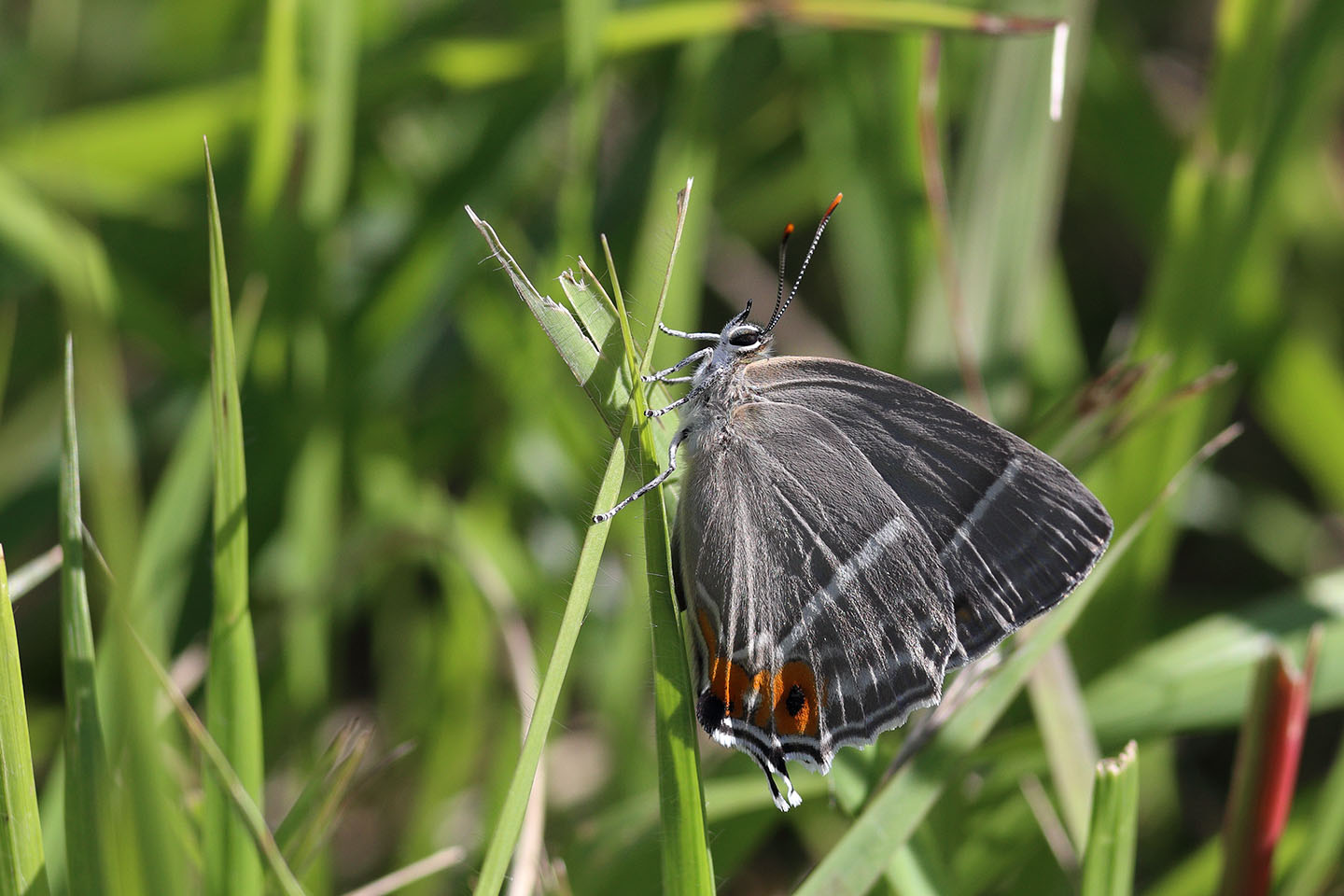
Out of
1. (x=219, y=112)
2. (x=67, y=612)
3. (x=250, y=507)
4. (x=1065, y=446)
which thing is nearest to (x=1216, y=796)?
(x=1065, y=446)

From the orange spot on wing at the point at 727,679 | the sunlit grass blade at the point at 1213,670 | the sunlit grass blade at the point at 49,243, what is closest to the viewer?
the orange spot on wing at the point at 727,679

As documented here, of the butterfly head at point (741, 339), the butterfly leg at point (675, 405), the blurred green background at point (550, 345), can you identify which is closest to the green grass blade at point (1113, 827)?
the blurred green background at point (550, 345)

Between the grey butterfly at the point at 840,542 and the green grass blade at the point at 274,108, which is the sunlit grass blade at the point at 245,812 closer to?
the grey butterfly at the point at 840,542

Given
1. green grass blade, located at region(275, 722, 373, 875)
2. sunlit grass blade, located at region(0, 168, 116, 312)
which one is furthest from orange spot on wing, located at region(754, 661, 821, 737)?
sunlit grass blade, located at region(0, 168, 116, 312)

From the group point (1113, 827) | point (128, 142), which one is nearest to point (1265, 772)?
point (1113, 827)

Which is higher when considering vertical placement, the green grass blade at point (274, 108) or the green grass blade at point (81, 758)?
the green grass blade at point (274, 108)

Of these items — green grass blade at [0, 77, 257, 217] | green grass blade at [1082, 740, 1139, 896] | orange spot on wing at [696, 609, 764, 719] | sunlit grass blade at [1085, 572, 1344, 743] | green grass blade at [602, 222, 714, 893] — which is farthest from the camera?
green grass blade at [0, 77, 257, 217]

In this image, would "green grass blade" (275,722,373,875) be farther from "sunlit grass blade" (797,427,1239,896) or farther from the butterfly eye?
the butterfly eye
